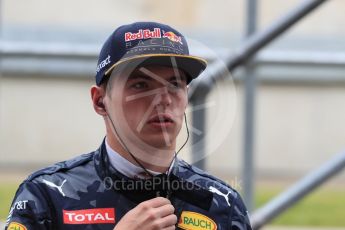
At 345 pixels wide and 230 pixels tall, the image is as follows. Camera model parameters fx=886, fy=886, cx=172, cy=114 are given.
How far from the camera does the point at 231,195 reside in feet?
7.26

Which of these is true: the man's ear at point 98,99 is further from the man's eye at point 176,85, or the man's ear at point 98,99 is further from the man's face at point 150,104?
the man's eye at point 176,85

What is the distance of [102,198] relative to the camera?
6.78 ft

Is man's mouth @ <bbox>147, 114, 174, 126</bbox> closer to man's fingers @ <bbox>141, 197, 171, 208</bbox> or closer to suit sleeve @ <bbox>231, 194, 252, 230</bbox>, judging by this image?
man's fingers @ <bbox>141, 197, 171, 208</bbox>

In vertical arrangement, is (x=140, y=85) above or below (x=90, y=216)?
above

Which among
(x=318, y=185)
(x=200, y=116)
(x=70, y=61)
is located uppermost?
(x=70, y=61)

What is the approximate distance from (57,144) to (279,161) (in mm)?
2468

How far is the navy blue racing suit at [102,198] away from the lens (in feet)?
6.56

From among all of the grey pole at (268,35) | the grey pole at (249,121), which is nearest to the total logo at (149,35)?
the grey pole at (268,35)

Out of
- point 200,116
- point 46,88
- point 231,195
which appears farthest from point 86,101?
point 231,195

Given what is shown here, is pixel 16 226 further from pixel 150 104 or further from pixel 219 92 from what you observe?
pixel 219 92

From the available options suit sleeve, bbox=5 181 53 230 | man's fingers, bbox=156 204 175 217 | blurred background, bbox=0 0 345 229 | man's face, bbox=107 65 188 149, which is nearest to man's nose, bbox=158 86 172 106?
man's face, bbox=107 65 188 149

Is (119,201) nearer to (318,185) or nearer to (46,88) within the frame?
(318,185)

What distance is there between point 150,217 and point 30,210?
27 centimetres

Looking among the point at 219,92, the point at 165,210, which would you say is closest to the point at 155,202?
the point at 165,210
